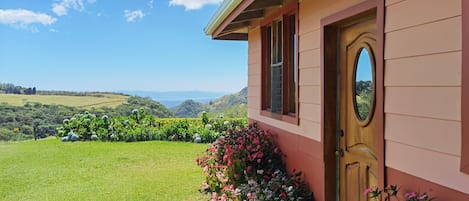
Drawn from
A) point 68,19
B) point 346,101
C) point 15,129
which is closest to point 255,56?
point 346,101

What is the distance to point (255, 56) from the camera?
6.53 meters

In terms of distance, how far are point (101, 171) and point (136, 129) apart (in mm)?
4760

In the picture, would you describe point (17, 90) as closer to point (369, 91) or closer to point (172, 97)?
point (369, 91)

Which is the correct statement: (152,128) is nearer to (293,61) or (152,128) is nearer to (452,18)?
(293,61)

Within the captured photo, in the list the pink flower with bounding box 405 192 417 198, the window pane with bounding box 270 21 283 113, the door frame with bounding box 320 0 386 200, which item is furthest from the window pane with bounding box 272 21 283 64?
the pink flower with bounding box 405 192 417 198

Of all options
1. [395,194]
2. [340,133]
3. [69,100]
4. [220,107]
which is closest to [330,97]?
[340,133]

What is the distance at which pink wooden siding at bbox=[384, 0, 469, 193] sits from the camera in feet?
6.66

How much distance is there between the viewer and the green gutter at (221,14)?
4.73 m

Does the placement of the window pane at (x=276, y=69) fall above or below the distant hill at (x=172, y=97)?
above

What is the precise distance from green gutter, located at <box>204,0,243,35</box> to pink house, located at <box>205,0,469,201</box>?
0.7 inches

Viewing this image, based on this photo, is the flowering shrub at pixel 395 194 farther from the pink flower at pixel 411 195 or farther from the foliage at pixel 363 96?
the foliage at pixel 363 96

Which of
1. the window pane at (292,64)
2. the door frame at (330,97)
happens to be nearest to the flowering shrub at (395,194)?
the door frame at (330,97)

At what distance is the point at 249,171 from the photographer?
527 centimetres

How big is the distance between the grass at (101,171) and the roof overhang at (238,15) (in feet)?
8.63
